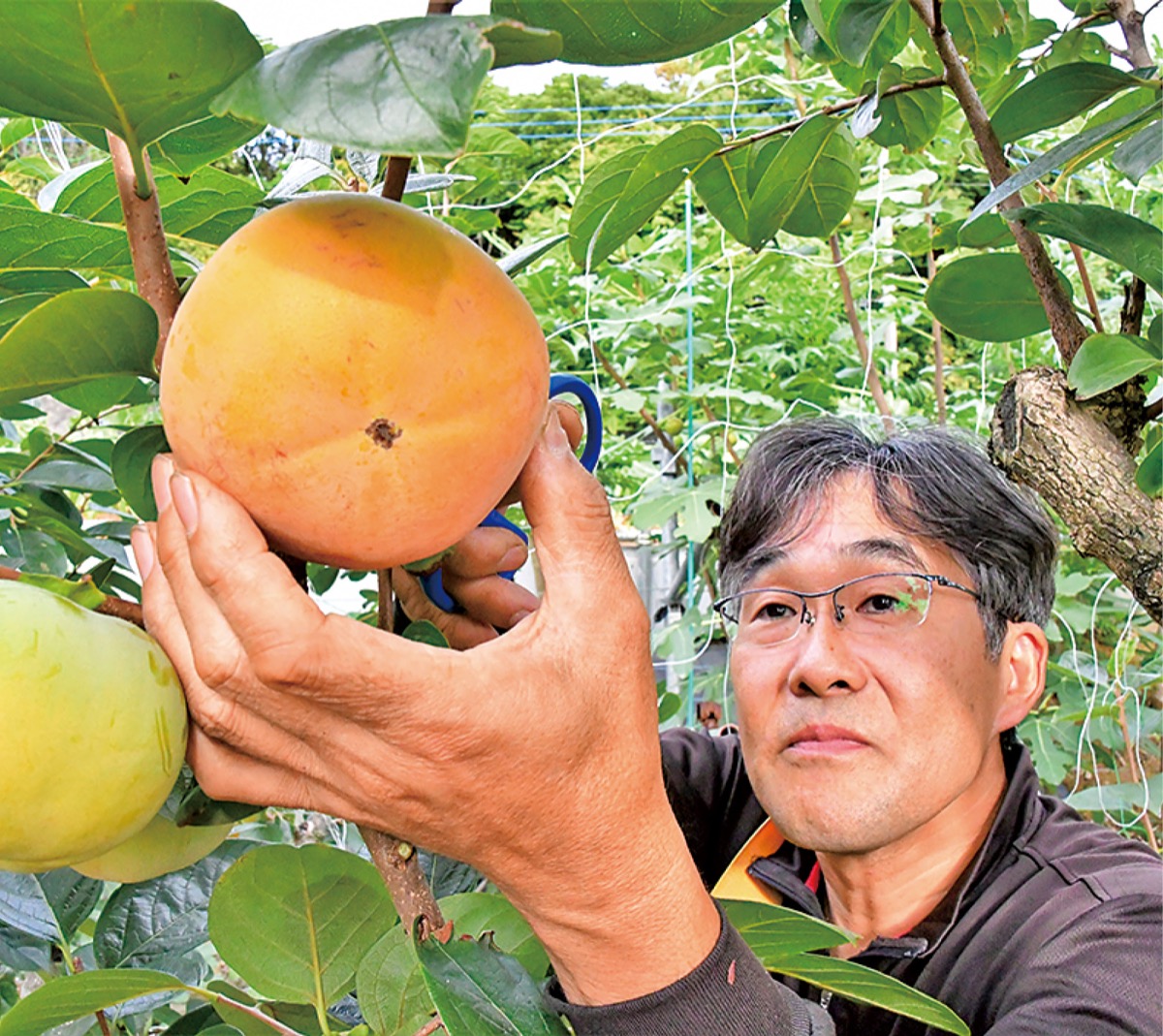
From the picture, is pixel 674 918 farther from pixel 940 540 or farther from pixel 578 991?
pixel 940 540

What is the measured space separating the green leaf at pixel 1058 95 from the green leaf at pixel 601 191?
11.7 inches

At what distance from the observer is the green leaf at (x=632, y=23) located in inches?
18.1

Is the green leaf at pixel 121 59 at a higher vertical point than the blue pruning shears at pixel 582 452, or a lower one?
higher

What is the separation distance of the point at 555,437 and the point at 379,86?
0.73ft

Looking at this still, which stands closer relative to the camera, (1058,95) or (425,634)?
(425,634)

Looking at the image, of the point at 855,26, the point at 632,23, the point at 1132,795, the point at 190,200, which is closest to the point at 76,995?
the point at 190,200

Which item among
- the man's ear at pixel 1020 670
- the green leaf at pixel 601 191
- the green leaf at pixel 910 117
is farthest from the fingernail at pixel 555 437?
the man's ear at pixel 1020 670

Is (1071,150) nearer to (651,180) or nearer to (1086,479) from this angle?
(1086,479)

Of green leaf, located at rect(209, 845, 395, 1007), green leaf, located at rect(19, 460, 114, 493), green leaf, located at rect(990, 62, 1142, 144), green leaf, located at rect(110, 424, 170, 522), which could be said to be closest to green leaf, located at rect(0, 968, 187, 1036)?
green leaf, located at rect(209, 845, 395, 1007)

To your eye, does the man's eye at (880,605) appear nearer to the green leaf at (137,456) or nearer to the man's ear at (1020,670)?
the man's ear at (1020,670)

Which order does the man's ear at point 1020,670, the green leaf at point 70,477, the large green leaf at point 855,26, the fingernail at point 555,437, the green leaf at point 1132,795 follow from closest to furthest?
the fingernail at point 555,437
the large green leaf at point 855,26
the green leaf at point 70,477
the man's ear at point 1020,670
the green leaf at point 1132,795

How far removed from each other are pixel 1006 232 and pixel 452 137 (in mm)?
812

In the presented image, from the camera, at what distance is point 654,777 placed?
2.01 ft

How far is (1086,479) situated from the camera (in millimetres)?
799
